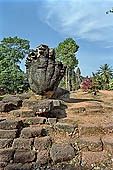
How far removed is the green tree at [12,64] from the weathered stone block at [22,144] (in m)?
13.4

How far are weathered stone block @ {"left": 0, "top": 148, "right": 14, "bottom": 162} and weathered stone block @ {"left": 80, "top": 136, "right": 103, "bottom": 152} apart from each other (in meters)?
1.11

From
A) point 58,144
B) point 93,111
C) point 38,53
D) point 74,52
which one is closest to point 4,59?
point 74,52

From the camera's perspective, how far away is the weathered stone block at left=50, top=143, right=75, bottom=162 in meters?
2.33

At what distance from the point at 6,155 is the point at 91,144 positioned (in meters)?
1.32

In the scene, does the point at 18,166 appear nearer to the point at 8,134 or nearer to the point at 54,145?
the point at 54,145

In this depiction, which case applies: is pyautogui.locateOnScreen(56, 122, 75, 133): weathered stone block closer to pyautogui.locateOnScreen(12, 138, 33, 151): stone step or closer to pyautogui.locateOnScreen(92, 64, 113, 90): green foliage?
pyautogui.locateOnScreen(12, 138, 33, 151): stone step

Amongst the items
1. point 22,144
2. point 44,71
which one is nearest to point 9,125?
point 22,144

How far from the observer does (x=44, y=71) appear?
16.0 feet

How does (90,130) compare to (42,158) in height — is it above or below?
above

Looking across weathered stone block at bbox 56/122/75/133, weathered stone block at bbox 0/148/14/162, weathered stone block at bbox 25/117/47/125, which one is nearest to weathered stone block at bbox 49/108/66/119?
weathered stone block at bbox 25/117/47/125

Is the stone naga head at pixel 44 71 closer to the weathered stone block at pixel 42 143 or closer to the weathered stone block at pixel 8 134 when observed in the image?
the weathered stone block at pixel 8 134

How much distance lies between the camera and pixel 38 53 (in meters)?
5.03

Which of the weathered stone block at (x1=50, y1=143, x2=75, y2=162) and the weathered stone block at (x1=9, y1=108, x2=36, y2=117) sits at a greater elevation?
the weathered stone block at (x1=9, y1=108, x2=36, y2=117)

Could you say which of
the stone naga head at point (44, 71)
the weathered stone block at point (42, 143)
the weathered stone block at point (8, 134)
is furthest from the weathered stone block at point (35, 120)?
the stone naga head at point (44, 71)
